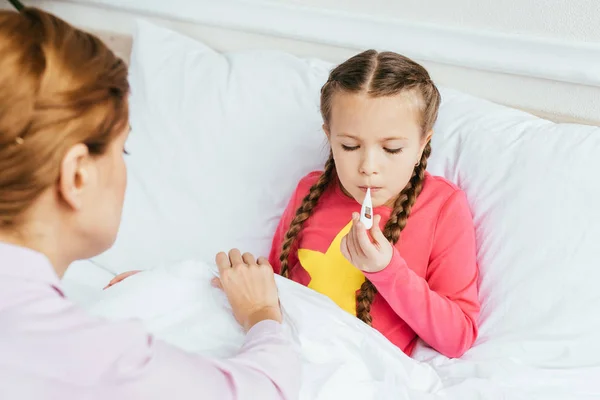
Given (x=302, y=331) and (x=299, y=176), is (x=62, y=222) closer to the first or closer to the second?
(x=302, y=331)

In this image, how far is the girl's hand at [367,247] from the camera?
96 cm

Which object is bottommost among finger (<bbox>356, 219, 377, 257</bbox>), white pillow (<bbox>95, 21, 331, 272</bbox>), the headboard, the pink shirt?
white pillow (<bbox>95, 21, 331, 272</bbox>)

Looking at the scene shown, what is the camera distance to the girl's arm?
1.00 meters

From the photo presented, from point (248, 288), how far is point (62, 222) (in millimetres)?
329

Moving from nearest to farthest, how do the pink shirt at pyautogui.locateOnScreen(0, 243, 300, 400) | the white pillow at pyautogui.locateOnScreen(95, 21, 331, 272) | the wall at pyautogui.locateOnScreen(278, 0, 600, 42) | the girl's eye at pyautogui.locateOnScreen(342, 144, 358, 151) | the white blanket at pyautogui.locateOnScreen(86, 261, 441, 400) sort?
the pink shirt at pyautogui.locateOnScreen(0, 243, 300, 400)
the white blanket at pyautogui.locateOnScreen(86, 261, 441, 400)
the girl's eye at pyautogui.locateOnScreen(342, 144, 358, 151)
the wall at pyautogui.locateOnScreen(278, 0, 600, 42)
the white pillow at pyautogui.locateOnScreen(95, 21, 331, 272)

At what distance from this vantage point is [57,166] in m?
0.62

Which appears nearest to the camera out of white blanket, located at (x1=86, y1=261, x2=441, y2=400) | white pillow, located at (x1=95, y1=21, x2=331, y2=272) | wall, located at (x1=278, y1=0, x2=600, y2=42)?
white blanket, located at (x1=86, y1=261, x2=441, y2=400)

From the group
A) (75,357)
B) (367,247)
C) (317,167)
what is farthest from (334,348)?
(317,167)

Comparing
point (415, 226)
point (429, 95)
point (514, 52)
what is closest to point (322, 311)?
point (415, 226)

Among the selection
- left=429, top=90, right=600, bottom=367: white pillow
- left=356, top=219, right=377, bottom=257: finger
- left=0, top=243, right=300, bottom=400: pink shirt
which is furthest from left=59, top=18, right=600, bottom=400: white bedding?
left=0, top=243, right=300, bottom=400: pink shirt

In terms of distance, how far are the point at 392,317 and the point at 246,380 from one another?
487mm

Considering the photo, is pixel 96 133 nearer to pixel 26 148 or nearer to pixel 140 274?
pixel 26 148

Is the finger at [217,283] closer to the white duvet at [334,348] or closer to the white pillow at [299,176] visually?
the white duvet at [334,348]

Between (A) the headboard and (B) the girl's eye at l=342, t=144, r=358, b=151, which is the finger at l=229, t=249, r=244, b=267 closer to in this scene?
(B) the girl's eye at l=342, t=144, r=358, b=151
